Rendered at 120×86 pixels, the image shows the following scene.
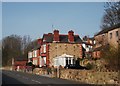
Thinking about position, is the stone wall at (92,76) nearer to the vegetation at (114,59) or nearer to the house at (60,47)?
the vegetation at (114,59)

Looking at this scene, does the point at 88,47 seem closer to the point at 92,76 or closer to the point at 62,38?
the point at 62,38

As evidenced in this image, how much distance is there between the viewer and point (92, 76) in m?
34.0

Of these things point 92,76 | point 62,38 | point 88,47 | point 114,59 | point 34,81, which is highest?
point 62,38

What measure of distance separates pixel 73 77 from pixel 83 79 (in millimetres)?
3799

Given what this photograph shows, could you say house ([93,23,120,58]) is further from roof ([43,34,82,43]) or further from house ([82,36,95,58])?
roof ([43,34,82,43])

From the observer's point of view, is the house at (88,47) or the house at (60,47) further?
the house at (88,47)

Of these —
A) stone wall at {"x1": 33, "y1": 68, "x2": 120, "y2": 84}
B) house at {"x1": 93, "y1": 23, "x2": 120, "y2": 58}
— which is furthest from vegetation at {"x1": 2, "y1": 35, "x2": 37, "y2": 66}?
stone wall at {"x1": 33, "y1": 68, "x2": 120, "y2": 84}

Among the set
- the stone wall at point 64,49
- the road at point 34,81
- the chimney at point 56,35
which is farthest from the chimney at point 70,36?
the road at point 34,81

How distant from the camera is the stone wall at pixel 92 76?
93.3 feet

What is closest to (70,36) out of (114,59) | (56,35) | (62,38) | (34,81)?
(62,38)

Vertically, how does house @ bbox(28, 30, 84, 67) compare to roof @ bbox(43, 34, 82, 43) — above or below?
below

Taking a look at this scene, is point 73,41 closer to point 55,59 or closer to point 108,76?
point 55,59

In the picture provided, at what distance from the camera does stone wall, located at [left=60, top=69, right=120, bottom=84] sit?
93.3ft

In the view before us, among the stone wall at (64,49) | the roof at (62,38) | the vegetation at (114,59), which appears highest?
the roof at (62,38)
